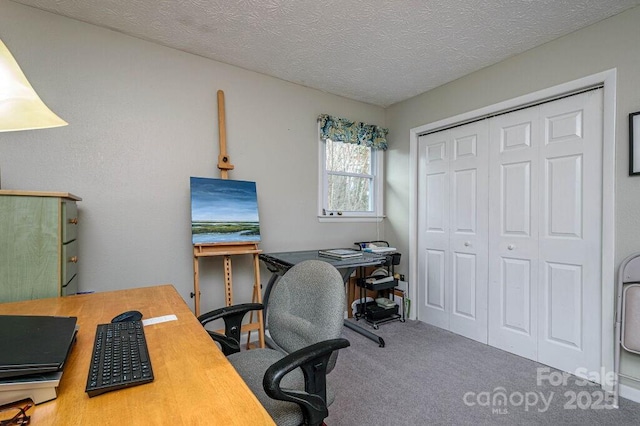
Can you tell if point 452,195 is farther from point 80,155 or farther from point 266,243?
point 80,155

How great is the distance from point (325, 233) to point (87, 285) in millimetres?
2151

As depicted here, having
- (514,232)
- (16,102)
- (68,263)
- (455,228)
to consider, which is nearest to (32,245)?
(68,263)

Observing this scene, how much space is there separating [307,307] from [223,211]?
1.39m

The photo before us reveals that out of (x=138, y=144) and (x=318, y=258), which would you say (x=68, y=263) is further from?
(x=318, y=258)

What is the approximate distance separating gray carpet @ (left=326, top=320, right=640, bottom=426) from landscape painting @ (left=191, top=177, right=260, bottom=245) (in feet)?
4.42

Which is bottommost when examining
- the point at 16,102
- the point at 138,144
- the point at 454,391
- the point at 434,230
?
the point at 454,391

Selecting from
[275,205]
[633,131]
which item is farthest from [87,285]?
[633,131]

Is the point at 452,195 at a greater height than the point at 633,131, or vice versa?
the point at 633,131

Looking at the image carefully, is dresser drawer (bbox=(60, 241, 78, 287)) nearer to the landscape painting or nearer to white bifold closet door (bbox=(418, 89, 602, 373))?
the landscape painting

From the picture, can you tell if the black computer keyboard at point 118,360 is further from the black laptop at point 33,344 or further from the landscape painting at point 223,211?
the landscape painting at point 223,211

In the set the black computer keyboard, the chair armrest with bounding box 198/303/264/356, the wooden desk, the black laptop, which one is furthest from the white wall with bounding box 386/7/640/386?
the black laptop

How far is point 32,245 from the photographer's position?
1573 millimetres

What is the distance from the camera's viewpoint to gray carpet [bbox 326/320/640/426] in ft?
5.88

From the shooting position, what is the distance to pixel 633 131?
198cm
